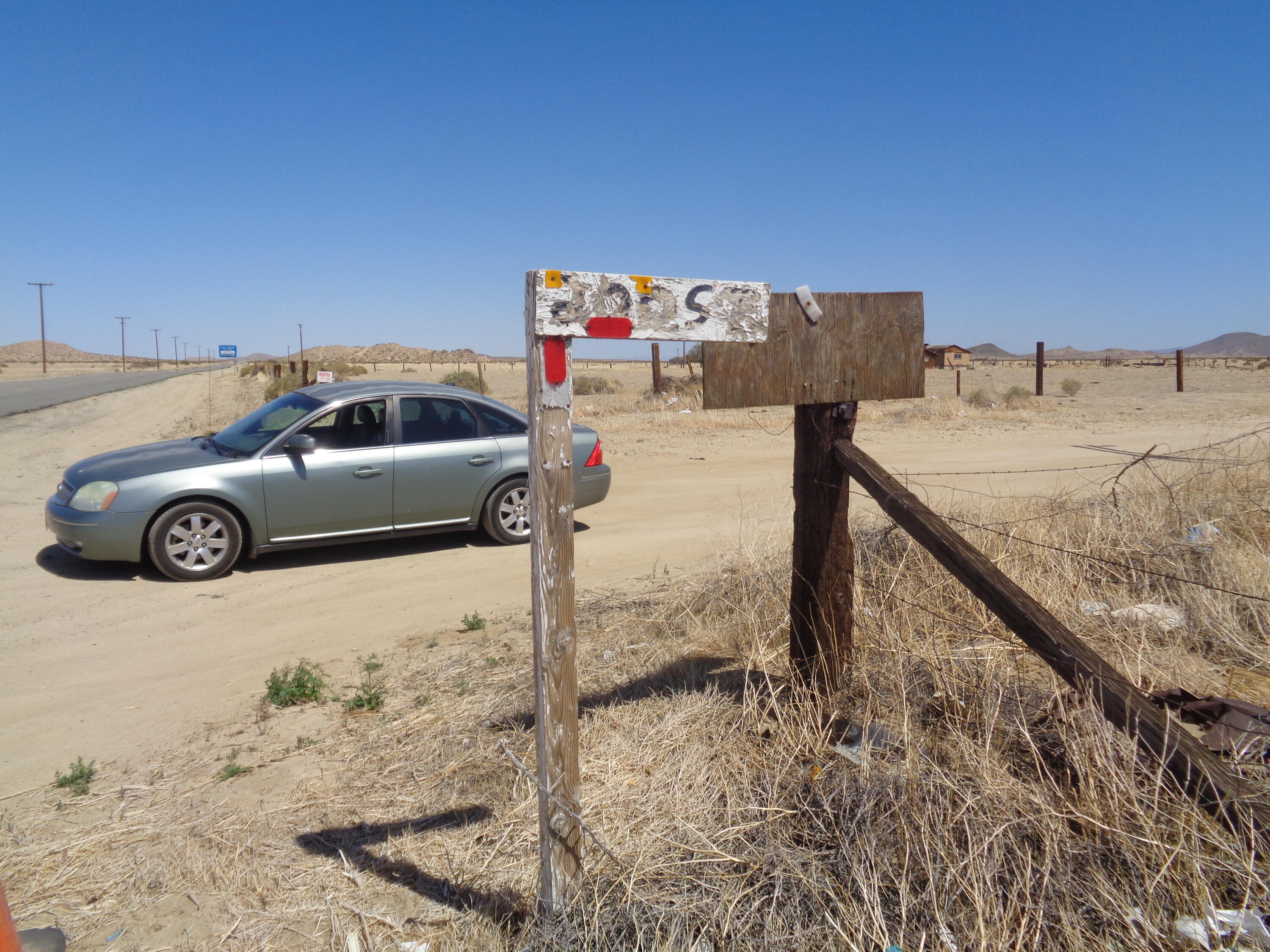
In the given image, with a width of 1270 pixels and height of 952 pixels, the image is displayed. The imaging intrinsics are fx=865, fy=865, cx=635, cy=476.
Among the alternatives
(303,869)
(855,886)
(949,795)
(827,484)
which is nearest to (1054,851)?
(949,795)

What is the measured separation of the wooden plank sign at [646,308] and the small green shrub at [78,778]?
296cm

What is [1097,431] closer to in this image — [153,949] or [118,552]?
[118,552]

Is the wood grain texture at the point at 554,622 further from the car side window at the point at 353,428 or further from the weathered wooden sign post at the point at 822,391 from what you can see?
the car side window at the point at 353,428

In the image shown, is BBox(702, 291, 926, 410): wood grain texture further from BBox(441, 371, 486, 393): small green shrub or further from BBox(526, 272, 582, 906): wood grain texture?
BBox(441, 371, 486, 393): small green shrub

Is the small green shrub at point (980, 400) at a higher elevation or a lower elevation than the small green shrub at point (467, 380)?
lower

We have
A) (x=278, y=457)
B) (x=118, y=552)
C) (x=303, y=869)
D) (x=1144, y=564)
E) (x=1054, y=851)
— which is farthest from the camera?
(x=278, y=457)

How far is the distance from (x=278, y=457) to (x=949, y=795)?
18.9 ft

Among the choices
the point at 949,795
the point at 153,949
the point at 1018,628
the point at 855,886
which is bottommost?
the point at 153,949

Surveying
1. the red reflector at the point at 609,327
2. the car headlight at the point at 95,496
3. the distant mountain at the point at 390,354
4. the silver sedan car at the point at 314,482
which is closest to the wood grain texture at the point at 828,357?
the red reflector at the point at 609,327

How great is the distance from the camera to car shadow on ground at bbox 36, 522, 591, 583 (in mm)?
6875

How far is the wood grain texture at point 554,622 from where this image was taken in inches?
101

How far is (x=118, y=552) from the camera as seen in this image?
21.4 feet

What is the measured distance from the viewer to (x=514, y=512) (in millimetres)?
7969

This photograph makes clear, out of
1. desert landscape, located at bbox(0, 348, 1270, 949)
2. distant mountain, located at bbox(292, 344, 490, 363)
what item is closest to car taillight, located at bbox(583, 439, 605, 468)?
desert landscape, located at bbox(0, 348, 1270, 949)
